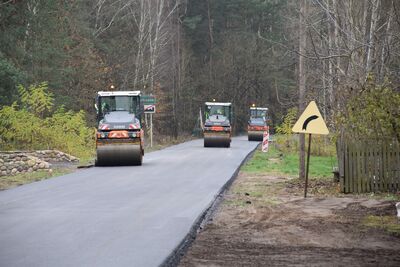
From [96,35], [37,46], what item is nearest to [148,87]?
[96,35]

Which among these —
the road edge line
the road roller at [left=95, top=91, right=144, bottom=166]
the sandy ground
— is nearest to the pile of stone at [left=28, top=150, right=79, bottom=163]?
the road roller at [left=95, top=91, right=144, bottom=166]

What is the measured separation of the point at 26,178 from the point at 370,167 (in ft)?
35.1

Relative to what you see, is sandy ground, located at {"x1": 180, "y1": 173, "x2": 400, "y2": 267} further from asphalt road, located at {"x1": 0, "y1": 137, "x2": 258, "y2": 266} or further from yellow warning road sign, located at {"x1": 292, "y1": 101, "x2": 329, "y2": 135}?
yellow warning road sign, located at {"x1": 292, "y1": 101, "x2": 329, "y2": 135}

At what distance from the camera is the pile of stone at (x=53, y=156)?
→ 2761cm

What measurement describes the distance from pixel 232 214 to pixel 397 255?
179 inches

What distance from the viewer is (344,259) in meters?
8.45

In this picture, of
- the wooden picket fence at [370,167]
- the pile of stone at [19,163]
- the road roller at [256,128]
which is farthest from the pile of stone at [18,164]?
the road roller at [256,128]

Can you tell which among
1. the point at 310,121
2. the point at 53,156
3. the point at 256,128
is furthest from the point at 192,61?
the point at 310,121

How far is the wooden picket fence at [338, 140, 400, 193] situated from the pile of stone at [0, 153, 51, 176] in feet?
38.9

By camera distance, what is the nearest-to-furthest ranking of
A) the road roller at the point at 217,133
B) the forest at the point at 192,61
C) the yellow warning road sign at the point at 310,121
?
1. the yellow warning road sign at the point at 310,121
2. the forest at the point at 192,61
3. the road roller at the point at 217,133

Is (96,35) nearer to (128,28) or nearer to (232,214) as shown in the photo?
(128,28)

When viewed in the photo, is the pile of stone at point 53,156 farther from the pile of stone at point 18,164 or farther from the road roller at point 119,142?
the road roller at point 119,142

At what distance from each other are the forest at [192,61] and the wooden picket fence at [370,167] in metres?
0.46

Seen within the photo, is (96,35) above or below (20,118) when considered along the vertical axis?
above
